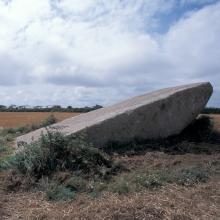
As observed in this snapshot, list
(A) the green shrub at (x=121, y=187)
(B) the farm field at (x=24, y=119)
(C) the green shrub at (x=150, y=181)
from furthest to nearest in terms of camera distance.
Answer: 1. (B) the farm field at (x=24, y=119)
2. (C) the green shrub at (x=150, y=181)
3. (A) the green shrub at (x=121, y=187)

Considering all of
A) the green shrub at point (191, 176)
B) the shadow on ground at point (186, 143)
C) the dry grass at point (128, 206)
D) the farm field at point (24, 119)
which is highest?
the farm field at point (24, 119)

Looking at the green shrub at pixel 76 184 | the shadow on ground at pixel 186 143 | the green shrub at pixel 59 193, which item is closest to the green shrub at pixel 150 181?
the green shrub at pixel 76 184

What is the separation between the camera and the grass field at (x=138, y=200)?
5941mm

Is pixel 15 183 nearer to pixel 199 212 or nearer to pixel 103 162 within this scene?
pixel 103 162

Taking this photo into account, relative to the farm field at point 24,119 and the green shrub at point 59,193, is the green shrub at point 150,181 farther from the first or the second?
the farm field at point 24,119

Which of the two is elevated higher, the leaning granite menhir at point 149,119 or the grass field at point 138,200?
the leaning granite menhir at point 149,119

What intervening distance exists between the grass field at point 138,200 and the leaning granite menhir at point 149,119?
2.08 metres

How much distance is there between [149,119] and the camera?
11.5 m

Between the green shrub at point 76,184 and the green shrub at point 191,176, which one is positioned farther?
the green shrub at point 191,176

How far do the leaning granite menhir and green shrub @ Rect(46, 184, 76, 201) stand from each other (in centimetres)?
315

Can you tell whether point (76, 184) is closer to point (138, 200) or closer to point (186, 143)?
point (138, 200)

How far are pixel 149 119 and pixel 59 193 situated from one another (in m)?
4.97

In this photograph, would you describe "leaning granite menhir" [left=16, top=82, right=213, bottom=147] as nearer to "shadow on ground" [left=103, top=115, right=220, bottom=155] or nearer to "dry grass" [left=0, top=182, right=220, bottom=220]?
"shadow on ground" [left=103, top=115, right=220, bottom=155]

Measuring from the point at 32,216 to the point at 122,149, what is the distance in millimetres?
4633
